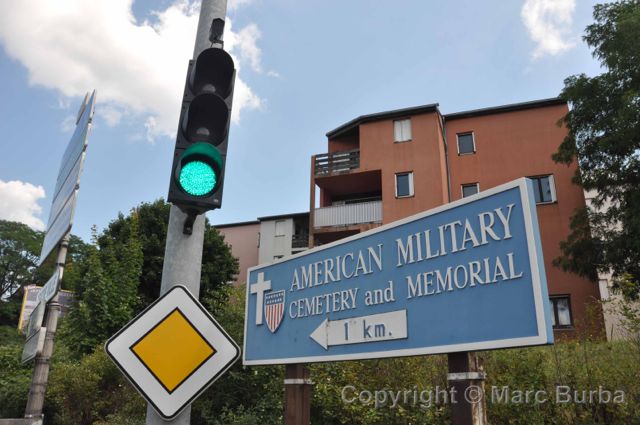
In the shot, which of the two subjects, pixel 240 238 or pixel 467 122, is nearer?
pixel 467 122

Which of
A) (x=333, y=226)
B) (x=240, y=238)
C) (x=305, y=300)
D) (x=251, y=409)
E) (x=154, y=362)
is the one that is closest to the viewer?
(x=154, y=362)

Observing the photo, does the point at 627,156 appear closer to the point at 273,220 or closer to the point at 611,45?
the point at 611,45

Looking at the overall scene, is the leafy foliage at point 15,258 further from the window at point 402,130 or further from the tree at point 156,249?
the window at point 402,130

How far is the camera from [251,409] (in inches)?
324

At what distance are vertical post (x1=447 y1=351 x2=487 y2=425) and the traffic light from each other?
2.17 m

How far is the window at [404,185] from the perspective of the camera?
25.1m

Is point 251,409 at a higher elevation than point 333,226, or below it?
below

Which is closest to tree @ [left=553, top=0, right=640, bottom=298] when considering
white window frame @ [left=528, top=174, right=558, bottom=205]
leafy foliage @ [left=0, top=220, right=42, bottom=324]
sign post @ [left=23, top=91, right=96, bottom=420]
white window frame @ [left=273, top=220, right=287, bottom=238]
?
white window frame @ [left=528, top=174, right=558, bottom=205]

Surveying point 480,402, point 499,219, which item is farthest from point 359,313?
point 499,219

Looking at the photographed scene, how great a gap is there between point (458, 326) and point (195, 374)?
1906 mm

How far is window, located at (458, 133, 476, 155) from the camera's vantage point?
26.6 meters

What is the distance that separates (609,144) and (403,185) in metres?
10.2

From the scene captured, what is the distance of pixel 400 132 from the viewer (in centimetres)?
2653

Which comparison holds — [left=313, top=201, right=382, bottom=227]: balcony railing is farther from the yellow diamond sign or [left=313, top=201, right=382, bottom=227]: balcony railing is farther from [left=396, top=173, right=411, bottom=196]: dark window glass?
the yellow diamond sign
